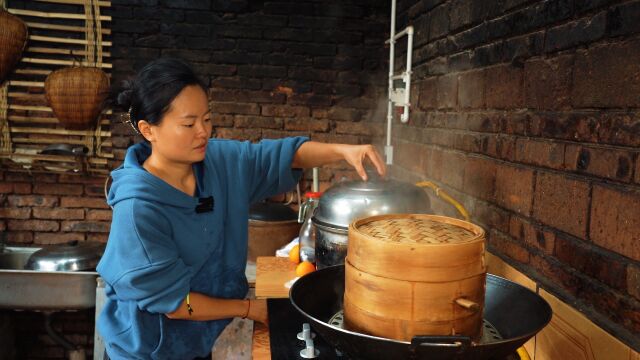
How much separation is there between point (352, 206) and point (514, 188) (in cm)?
48

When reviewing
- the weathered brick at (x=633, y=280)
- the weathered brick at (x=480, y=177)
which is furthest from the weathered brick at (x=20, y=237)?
the weathered brick at (x=633, y=280)

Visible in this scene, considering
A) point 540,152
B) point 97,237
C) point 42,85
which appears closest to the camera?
point 540,152

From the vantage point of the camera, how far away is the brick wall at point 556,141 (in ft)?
3.58

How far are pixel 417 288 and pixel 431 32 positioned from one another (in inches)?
69.0

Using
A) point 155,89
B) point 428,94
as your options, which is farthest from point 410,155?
point 155,89

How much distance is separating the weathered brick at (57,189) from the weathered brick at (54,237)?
283mm

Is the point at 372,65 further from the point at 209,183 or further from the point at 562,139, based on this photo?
the point at 562,139

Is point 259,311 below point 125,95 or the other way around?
below

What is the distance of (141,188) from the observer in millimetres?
1541

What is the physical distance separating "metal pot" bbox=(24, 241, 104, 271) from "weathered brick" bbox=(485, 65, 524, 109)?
247 centimetres

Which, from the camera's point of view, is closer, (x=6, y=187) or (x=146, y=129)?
(x=146, y=129)

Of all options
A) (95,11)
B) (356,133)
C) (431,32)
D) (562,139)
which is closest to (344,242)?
(562,139)

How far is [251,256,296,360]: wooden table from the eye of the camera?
1.48 m

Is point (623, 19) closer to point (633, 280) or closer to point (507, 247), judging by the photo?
point (633, 280)
